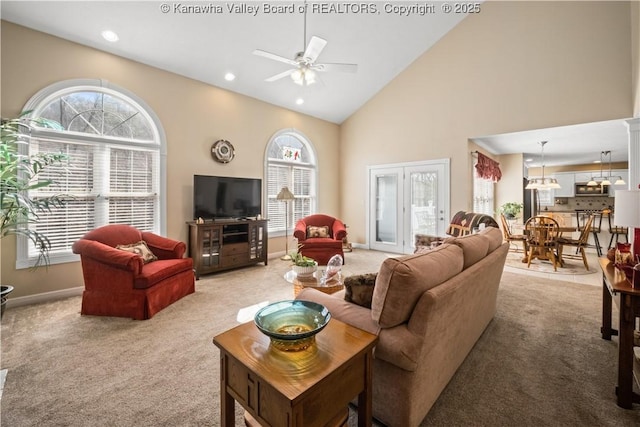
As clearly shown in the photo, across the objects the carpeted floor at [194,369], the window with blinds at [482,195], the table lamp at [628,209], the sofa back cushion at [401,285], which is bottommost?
the carpeted floor at [194,369]

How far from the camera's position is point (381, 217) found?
6.71 m

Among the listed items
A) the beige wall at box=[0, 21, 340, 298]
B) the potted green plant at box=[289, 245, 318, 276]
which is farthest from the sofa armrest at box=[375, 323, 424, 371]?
the beige wall at box=[0, 21, 340, 298]

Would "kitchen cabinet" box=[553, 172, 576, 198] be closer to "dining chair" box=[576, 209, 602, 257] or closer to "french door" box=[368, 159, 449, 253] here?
"dining chair" box=[576, 209, 602, 257]

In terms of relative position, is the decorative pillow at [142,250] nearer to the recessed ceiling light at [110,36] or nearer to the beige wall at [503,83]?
the recessed ceiling light at [110,36]

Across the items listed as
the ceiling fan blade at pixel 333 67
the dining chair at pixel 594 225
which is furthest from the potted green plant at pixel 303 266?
the dining chair at pixel 594 225

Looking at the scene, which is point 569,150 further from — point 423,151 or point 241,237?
point 241,237

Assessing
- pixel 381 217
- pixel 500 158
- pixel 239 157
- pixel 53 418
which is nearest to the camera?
pixel 53 418

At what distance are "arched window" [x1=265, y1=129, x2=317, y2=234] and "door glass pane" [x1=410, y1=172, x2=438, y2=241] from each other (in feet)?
7.55

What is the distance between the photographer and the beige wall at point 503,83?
4.01m

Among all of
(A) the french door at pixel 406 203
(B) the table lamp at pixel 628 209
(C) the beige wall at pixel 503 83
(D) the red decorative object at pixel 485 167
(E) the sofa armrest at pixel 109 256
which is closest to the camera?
(B) the table lamp at pixel 628 209

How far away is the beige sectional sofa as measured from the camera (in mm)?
1367

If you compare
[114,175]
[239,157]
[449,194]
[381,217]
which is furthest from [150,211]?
[449,194]

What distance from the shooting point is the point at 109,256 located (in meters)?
2.79

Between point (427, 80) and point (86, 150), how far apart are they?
594cm
